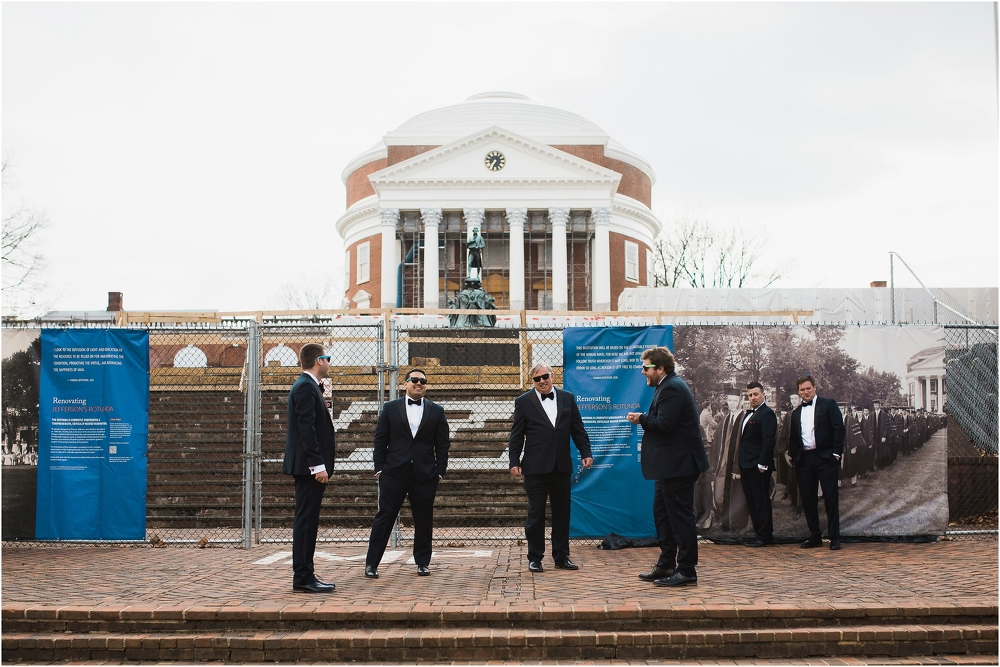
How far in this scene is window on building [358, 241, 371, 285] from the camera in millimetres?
57125

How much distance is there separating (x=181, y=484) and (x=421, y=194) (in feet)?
124

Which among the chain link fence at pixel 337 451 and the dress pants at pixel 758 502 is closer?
the dress pants at pixel 758 502

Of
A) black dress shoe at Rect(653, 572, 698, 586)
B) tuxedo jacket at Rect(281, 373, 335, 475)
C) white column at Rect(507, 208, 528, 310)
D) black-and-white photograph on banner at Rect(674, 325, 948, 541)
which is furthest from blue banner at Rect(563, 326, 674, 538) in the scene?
white column at Rect(507, 208, 528, 310)

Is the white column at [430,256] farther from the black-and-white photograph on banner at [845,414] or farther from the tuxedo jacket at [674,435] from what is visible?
the tuxedo jacket at [674,435]

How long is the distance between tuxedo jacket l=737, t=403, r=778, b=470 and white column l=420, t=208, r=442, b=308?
37780 mm

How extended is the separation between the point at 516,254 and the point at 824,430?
127 ft

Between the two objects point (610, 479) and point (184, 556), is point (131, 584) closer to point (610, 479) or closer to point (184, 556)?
point (184, 556)

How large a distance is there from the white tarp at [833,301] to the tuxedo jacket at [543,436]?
79.2 feet

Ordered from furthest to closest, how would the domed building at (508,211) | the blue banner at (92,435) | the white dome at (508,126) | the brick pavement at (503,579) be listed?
1. the white dome at (508,126)
2. the domed building at (508,211)
3. the blue banner at (92,435)
4. the brick pavement at (503,579)

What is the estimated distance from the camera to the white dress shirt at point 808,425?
9.25 meters

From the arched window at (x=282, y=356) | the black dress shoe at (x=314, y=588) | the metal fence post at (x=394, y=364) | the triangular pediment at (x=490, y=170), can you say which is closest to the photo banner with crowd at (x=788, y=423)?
the metal fence post at (x=394, y=364)

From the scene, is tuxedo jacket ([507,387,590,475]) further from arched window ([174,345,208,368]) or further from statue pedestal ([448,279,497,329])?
statue pedestal ([448,279,497,329])

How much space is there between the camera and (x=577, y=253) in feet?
171

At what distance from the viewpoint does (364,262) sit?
57844 millimetres
